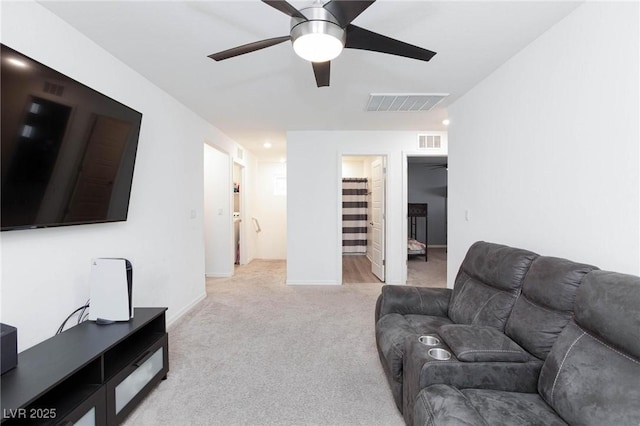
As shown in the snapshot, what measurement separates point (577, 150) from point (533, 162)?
13.9 inches

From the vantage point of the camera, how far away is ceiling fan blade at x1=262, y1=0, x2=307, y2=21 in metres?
1.22

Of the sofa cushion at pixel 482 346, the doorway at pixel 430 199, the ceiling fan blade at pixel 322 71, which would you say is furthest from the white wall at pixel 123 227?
the doorway at pixel 430 199

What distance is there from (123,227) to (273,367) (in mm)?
1643

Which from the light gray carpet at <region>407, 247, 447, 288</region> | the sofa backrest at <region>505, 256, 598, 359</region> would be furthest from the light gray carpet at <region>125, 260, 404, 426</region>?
the light gray carpet at <region>407, 247, 447, 288</region>

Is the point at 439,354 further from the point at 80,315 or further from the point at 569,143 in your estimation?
the point at 80,315

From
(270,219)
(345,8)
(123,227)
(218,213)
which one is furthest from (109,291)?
(270,219)

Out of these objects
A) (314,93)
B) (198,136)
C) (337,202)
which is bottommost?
(337,202)

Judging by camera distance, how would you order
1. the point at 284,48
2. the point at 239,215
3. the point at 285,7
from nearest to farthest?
the point at 285,7
the point at 284,48
the point at 239,215

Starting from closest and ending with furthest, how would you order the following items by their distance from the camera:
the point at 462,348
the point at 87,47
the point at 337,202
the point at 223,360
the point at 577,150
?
the point at 462,348
the point at 577,150
the point at 87,47
the point at 223,360
the point at 337,202

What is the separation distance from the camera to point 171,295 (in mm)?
3074

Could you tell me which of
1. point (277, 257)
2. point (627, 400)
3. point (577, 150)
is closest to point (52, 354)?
point (627, 400)

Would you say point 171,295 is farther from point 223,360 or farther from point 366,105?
point 366,105

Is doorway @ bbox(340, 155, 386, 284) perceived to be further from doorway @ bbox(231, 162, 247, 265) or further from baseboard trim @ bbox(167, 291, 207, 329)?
baseboard trim @ bbox(167, 291, 207, 329)

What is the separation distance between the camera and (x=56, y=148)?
158 cm
